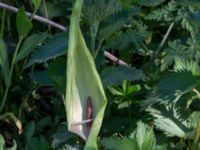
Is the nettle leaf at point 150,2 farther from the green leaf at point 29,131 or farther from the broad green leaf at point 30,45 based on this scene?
the green leaf at point 29,131

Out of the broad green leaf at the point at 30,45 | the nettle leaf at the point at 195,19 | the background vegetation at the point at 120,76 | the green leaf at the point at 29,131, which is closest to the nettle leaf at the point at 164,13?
the background vegetation at the point at 120,76

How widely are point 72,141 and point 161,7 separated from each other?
1.57 ft

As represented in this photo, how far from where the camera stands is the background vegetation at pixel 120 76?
1.10 metres

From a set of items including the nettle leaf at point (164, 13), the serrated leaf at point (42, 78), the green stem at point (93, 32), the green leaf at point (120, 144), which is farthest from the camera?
the nettle leaf at point (164, 13)

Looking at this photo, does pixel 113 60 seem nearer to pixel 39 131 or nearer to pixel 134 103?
pixel 134 103

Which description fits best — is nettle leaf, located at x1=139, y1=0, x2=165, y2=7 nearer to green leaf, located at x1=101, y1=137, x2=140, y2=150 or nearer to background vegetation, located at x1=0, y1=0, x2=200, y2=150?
background vegetation, located at x1=0, y1=0, x2=200, y2=150

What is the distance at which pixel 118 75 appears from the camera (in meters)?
1.15

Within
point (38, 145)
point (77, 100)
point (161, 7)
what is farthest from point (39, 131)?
point (161, 7)

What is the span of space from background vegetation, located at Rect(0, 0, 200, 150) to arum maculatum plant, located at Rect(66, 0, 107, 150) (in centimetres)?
4

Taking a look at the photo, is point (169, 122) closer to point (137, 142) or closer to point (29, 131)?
point (137, 142)

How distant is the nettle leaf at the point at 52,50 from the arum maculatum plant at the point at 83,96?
0.17 feet

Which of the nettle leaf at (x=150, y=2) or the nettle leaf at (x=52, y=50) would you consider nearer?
the nettle leaf at (x=52, y=50)

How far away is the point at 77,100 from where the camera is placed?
1094 millimetres

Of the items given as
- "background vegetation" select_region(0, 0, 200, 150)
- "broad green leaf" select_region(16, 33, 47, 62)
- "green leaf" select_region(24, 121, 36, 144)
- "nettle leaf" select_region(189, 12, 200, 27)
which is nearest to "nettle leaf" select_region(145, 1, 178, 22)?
"background vegetation" select_region(0, 0, 200, 150)
